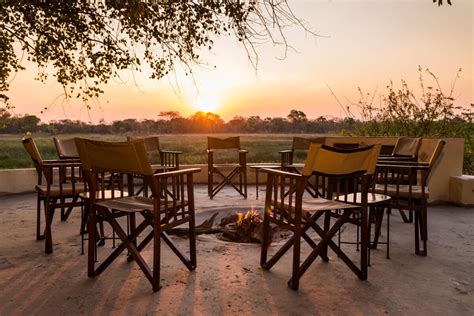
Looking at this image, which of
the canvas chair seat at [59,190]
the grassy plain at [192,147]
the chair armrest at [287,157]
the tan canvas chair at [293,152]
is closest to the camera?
the canvas chair seat at [59,190]

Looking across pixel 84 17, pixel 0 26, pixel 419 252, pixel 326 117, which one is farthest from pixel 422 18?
pixel 0 26

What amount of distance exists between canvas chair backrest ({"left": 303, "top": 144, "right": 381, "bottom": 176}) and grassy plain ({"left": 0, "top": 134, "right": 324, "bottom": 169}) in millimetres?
5014

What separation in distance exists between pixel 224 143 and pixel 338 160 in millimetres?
3993

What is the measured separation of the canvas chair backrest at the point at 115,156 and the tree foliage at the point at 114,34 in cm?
147

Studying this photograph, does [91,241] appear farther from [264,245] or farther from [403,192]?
[403,192]

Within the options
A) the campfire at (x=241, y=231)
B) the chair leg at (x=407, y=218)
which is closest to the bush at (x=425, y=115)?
the chair leg at (x=407, y=218)

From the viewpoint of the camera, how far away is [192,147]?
31.1 ft

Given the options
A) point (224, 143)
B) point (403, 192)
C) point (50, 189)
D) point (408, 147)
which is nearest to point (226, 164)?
point (224, 143)

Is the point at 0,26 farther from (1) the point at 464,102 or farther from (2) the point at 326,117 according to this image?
(1) the point at 464,102

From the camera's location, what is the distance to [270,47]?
3.61 metres

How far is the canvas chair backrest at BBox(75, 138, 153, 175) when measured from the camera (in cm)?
228

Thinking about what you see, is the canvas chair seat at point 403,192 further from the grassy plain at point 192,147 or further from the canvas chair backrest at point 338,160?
the grassy plain at point 192,147

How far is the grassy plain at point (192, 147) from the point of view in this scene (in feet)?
25.1

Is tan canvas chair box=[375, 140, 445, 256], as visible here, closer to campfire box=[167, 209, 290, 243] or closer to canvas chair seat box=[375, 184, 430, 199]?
canvas chair seat box=[375, 184, 430, 199]
